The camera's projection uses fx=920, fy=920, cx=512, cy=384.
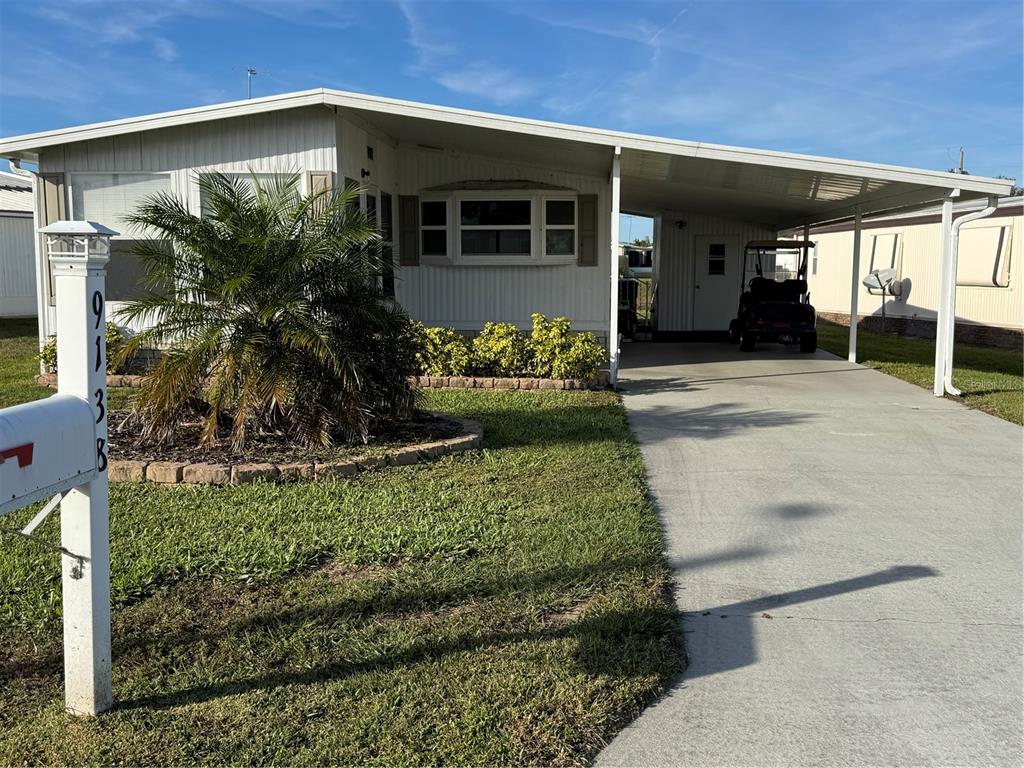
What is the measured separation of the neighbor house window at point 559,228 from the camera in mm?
13430

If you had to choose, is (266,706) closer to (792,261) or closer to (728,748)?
(728,748)

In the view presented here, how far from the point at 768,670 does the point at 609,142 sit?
786 cm

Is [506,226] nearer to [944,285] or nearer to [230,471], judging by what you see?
[944,285]

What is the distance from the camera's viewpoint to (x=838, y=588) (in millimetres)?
4746

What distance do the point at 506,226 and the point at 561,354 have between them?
3.29 m

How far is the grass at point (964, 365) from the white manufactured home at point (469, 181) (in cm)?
193

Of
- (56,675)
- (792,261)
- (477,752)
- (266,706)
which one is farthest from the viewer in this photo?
(792,261)

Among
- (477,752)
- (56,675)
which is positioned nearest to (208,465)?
(56,675)

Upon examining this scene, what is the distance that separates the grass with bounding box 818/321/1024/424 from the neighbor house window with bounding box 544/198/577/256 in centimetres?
514

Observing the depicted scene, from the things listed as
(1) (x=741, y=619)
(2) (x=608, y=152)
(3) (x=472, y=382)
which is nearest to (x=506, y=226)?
(2) (x=608, y=152)

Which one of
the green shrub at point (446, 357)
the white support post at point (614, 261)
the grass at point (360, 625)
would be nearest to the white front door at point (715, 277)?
the white support post at point (614, 261)

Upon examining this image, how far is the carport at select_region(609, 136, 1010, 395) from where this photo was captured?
34.1ft

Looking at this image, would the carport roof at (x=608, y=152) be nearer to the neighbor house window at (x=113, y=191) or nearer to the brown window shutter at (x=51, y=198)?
the brown window shutter at (x=51, y=198)

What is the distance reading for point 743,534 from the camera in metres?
5.63
